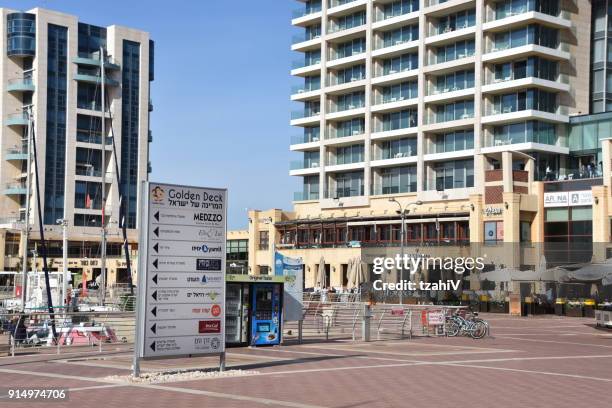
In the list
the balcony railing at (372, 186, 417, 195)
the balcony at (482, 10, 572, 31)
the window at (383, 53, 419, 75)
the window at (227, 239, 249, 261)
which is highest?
the balcony at (482, 10, 572, 31)

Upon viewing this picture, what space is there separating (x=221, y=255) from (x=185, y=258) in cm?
100

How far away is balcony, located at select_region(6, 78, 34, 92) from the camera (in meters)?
106

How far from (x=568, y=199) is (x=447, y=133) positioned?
17.1 meters

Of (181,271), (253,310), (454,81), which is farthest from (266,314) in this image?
(454,81)

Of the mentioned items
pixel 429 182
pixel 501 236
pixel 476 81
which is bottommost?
pixel 501 236

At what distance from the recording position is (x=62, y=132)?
355 ft

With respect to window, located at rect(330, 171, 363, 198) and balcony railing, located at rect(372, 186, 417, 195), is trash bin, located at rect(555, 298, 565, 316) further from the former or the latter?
window, located at rect(330, 171, 363, 198)

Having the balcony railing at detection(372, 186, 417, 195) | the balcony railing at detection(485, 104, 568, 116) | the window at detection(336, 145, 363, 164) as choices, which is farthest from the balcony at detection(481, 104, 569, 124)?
the window at detection(336, 145, 363, 164)

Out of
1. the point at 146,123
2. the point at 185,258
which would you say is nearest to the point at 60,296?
the point at 185,258

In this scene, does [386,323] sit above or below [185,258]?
below

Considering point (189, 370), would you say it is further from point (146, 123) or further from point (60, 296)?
point (146, 123)

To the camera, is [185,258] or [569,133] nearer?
[185,258]

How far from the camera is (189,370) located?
797 inches

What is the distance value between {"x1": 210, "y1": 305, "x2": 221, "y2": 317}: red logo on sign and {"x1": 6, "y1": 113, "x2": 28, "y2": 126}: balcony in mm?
92544
